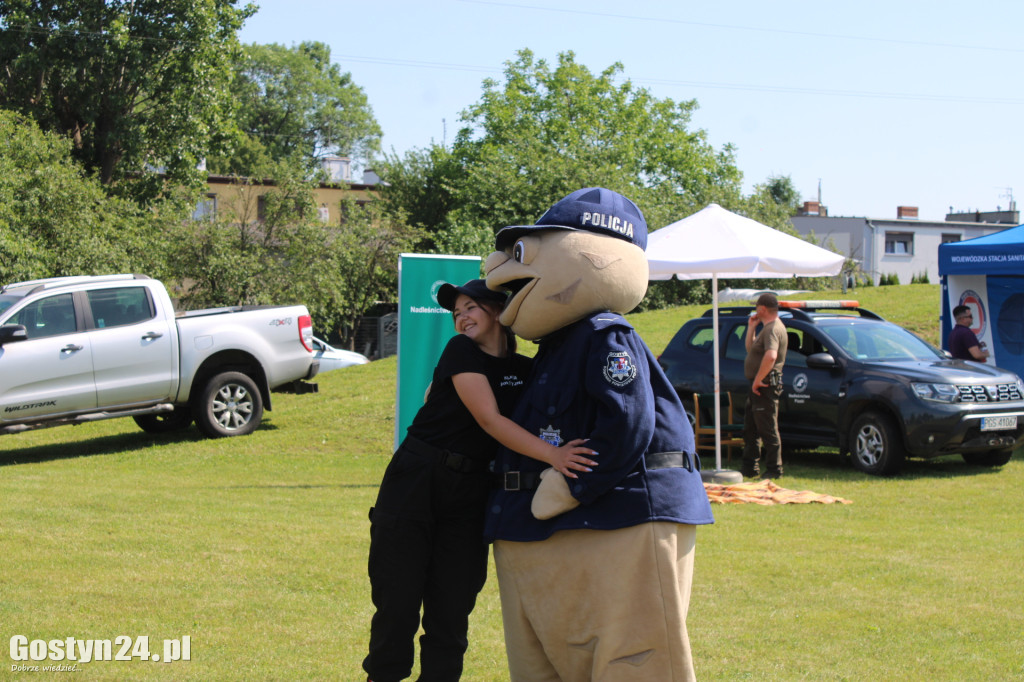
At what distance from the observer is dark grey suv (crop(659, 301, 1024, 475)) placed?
1067 cm

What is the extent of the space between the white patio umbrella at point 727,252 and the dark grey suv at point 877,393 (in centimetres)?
139

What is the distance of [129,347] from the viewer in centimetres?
1272

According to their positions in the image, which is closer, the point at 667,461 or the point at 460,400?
the point at 667,461

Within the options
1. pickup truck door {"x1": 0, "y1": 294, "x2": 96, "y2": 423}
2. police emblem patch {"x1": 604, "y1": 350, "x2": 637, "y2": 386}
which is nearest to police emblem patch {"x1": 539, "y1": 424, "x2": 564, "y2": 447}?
police emblem patch {"x1": 604, "y1": 350, "x2": 637, "y2": 386}

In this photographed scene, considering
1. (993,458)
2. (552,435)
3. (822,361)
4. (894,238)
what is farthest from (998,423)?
(894,238)

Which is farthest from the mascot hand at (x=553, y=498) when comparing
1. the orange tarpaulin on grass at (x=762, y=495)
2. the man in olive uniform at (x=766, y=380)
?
the man in olive uniform at (x=766, y=380)

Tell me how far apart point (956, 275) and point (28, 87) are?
26392mm

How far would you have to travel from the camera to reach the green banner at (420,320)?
878cm

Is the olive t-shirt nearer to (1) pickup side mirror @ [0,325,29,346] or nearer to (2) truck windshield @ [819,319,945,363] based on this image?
(2) truck windshield @ [819,319,945,363]

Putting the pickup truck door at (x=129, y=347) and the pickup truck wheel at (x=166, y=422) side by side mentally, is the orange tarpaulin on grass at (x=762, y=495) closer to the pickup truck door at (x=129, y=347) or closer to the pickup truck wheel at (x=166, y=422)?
the pickup truck door at (x=129, y=347)

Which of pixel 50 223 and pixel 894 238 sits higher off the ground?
pixel 894 238

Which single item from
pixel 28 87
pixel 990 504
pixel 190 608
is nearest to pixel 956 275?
pixel 990 504

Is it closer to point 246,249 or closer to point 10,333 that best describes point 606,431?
point 10,333

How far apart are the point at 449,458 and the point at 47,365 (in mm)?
9847
